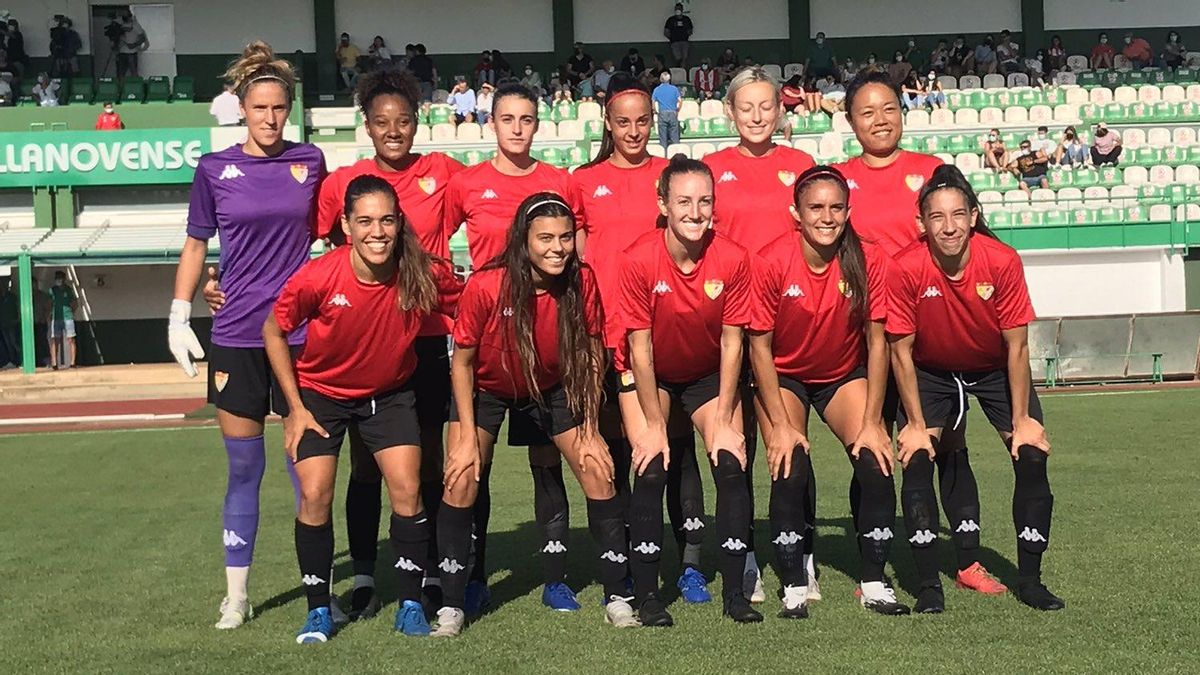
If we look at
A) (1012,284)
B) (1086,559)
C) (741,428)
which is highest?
(1012,284)

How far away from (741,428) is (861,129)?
1.42 meters

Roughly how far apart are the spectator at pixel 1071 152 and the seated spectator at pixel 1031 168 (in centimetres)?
60

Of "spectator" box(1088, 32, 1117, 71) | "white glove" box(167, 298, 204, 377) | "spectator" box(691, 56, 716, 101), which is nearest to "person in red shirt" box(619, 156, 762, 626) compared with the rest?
"white glove" box(167, 298, 204, 377)

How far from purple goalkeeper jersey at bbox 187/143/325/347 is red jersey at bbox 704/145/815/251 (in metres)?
1.83

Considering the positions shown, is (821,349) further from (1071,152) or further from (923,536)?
(1071,152)

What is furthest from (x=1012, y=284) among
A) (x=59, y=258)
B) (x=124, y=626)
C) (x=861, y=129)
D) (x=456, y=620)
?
(x=59, y=258)

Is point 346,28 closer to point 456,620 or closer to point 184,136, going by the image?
point 184,136

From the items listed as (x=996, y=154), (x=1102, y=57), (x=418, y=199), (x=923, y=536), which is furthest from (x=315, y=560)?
(x=1102, y=57)

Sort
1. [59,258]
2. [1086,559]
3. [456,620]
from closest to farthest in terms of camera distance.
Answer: [456,620] → [1086,559] → [59,258]

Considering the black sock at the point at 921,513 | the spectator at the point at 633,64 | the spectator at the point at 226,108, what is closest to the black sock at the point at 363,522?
the black sock at the point at 921,513

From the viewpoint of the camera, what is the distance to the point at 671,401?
20.2 feet

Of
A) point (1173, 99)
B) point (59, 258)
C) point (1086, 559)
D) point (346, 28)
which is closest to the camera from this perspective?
point (1086, 559)

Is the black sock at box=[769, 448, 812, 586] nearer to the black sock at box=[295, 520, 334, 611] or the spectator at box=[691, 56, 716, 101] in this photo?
the black sock at box=[295, 520, 334, 611]

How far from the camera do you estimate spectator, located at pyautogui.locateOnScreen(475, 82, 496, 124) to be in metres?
28.2
